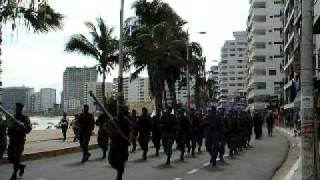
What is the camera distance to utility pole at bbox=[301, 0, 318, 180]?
37.9 ft

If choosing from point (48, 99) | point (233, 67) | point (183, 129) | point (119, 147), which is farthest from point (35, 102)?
point (233, 67)

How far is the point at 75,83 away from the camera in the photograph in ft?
157

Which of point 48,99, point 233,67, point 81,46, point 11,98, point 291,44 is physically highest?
point 233,67

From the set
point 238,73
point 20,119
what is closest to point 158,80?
point 20,119

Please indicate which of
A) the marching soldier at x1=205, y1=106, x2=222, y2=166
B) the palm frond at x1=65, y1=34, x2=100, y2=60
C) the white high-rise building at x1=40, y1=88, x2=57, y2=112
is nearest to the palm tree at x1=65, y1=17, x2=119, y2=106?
the palm frond at x1=65, y1=34, x2=100, y2=60

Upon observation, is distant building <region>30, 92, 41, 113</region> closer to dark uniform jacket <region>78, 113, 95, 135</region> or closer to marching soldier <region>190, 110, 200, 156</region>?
marching soldier <region>190, 110, 200, 156</region>

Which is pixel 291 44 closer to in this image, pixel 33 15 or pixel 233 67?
pixel 33 15

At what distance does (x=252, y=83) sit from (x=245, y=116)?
103m

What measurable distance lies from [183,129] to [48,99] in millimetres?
67083

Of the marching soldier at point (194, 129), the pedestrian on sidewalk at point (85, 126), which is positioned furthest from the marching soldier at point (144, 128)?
the pedestrian on sidewalk at point (85, 126)

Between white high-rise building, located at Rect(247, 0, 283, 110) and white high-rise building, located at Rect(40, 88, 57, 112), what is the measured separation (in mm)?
48582

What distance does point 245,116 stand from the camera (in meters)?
27.2

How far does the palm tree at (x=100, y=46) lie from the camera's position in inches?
1485

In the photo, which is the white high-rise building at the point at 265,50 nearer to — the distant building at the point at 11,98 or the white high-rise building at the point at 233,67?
the white high-rise building at the point at 233,67
